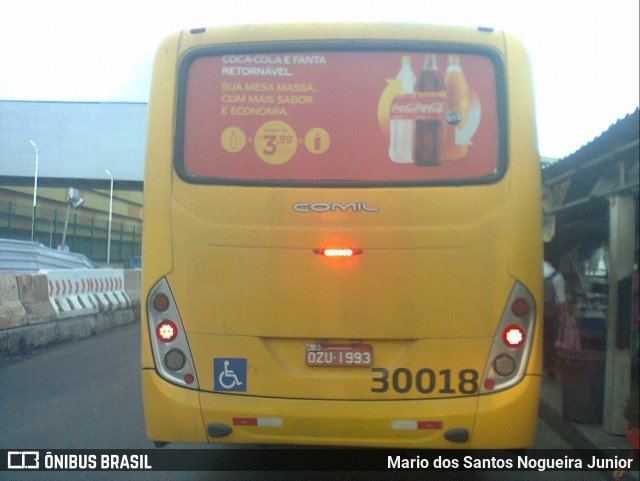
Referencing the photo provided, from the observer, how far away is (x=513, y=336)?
15.9 ft

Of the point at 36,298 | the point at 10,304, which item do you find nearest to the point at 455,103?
the point at 10,304

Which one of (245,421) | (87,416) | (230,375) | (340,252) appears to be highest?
(340,252)

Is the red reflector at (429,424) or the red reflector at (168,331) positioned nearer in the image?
the red reflector at (429,424)

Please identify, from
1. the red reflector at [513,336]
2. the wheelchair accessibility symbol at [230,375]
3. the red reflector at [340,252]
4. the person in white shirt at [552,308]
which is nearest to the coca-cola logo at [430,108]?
the red reflector at [340,252]

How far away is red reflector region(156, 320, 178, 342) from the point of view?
4.96m

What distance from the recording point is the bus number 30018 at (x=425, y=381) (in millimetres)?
4820

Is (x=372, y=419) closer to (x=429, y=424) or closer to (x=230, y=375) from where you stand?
(x=429, y=424)

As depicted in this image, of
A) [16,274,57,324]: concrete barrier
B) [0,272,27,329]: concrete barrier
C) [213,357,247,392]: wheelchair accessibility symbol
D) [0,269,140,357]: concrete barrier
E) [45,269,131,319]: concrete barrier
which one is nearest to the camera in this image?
[213,357,247,392]: wheelchair accessibility symbol

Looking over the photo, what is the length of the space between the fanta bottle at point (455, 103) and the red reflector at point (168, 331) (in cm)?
222

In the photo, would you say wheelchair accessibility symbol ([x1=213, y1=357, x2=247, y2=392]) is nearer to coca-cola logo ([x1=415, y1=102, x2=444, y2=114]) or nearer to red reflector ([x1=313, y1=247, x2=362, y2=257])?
red reflector ([x1=313, y1=247, x2=362, y2=257])

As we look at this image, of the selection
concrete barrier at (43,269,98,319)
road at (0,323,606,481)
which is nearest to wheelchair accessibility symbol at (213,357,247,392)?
road at (0,323,606,481)

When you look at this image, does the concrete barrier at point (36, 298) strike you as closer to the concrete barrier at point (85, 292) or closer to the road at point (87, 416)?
the concrete barrier at point (85, 292)

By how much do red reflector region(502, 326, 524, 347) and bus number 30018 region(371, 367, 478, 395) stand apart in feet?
0.98

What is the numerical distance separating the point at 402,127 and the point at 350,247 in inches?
35.5
